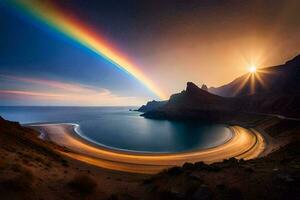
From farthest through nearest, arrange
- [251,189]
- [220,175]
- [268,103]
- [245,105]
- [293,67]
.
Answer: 1. [293,67]
2. [245,105]
3. [268,103]
4. [220,175]
5. [251,189]

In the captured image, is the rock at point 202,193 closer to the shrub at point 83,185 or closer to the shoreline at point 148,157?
the shrub at point 83,185

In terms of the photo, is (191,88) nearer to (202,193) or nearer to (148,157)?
(148,157)

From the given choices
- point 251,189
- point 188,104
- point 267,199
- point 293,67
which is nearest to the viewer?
point 267,199

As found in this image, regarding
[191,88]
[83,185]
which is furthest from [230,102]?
[83,185]

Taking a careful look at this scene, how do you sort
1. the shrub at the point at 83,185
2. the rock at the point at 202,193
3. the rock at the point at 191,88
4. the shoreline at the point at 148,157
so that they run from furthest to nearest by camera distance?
the rock at the point at 191,88 < the shoreline at the point at 148,157 < the shrub at the point at 83,185 < the rock at the point at 202,193

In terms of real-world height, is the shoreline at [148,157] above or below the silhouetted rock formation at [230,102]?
below

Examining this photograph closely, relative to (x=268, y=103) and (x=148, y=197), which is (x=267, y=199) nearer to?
(x=148, y=197)

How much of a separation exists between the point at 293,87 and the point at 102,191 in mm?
196250

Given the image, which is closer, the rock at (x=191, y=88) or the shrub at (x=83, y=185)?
the shrub at (x=83, y=185)

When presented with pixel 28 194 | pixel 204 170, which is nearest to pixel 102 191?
pixel 28 194

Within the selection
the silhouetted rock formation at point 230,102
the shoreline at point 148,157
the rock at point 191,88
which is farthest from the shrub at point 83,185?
the rock at point 191,88

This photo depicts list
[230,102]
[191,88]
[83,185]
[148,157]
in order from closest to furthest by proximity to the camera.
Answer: [83,185] → [148,157] → [230,102] → [191,88]

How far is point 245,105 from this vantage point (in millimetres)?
158375

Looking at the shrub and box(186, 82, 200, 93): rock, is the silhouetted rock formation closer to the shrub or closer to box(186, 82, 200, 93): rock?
box(186, 82, 200, 93): rock
